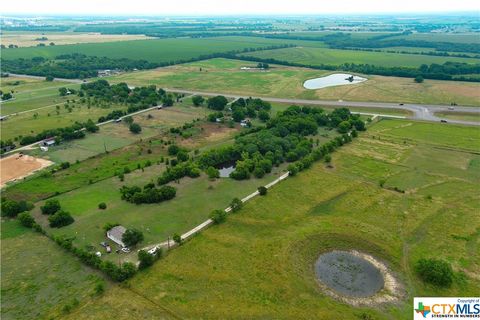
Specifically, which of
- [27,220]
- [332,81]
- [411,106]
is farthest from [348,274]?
[332,81]

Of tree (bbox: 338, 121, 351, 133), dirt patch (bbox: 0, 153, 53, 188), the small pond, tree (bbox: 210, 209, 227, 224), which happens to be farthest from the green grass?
tree (bbox: 338, 121, 351, 133)

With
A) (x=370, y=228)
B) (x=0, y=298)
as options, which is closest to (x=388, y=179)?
(x=370, y=228)

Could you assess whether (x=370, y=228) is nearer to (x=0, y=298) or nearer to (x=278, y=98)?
(x=0, y=298)

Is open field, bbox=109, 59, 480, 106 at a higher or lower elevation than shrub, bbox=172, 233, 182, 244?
higher

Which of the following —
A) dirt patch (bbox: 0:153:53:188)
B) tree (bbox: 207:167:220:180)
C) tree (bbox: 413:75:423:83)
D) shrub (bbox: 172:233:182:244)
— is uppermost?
tree (bbox: 413:75:423:83)

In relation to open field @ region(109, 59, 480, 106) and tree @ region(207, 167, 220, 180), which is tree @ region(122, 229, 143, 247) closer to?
tree @ region(207, 167, 220, 180)

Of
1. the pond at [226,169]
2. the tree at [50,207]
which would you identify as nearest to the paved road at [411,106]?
the pond at [226,169]

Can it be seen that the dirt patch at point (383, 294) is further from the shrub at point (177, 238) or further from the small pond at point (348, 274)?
the shrub at point (177, 238)
